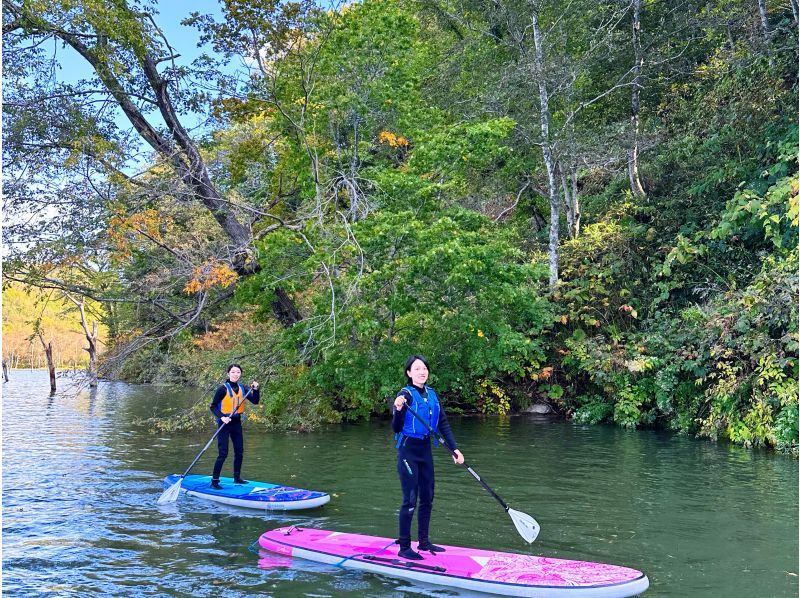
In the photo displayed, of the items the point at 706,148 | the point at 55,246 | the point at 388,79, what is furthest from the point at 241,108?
the point at 706,148

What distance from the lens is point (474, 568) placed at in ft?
18.8

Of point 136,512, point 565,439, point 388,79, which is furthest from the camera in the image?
point 388,79

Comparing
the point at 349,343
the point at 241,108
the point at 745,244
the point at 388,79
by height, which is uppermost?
the point at 388,79

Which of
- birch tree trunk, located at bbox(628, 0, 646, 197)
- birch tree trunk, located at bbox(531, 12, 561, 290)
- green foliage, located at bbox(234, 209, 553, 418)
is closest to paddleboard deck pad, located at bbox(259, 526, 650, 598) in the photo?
green foliage, located at bbox(234, 209, 553, 418)

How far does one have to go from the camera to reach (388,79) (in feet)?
56.3

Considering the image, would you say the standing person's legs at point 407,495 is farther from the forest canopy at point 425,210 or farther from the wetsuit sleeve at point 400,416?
the forest canopy at point 425,210

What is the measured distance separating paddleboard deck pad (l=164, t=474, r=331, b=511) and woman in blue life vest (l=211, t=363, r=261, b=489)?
17 centimetres

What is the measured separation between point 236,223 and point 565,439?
352 inches

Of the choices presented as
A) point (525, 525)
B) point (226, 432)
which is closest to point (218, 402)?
point (226, 432)

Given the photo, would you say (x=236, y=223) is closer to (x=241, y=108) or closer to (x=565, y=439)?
(x=241, y=108)

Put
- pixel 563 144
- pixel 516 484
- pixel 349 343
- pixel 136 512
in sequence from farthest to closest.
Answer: pixel 563 144 → pixel 349 343 → pixel 516 484 → pixel 136 512

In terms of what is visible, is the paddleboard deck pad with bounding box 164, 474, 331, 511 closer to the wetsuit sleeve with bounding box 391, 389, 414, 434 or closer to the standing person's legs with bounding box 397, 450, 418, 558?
the standing person's legs with bounding box 397, 450, 418, 558

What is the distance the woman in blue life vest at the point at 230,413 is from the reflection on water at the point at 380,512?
0.65 metres

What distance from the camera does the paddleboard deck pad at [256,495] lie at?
852cm
